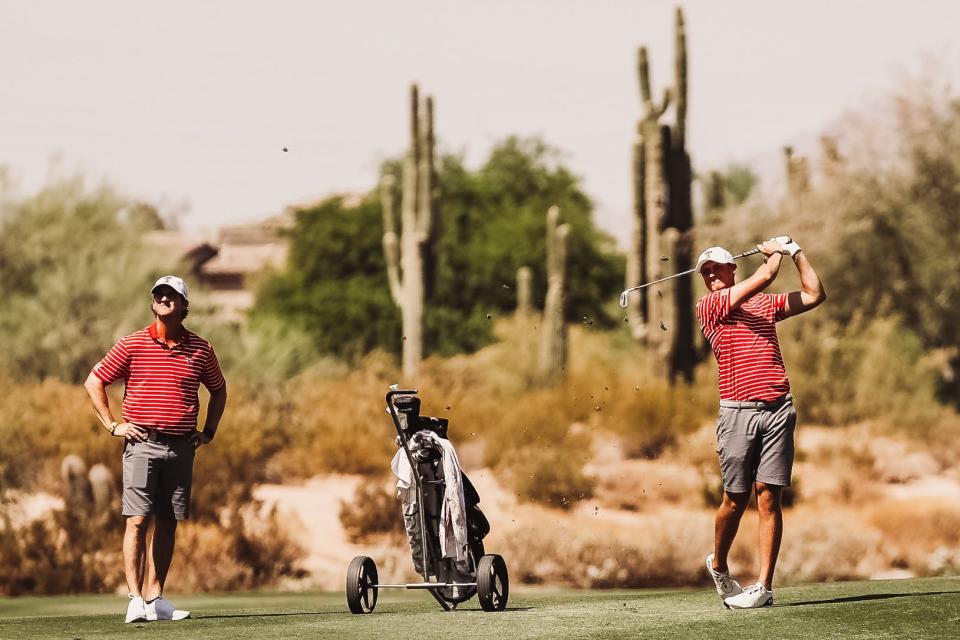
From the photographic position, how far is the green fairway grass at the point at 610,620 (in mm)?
8531

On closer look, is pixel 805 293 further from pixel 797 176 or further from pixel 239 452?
pixel 797 176

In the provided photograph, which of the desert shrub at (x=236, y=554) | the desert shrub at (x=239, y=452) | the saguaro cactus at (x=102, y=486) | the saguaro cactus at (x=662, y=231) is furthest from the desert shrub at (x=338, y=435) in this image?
the desert shrub at (x=236, y=554)

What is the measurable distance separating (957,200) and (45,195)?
19.7 metres

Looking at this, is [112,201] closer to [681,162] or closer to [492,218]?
[681,162]

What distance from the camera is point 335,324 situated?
169 feet

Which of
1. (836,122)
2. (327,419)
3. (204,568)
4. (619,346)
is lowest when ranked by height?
(204,568)

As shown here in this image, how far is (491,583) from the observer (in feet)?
31.8

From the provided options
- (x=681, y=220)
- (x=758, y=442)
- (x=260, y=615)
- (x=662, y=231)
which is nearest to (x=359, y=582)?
(x=260, y=615)

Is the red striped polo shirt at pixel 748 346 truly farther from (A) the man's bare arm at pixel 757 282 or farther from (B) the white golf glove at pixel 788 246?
(B) the white golf glove at pixel 788 246

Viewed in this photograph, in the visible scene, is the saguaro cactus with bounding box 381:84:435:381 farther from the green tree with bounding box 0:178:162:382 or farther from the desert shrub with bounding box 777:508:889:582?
the desert shrub with bounding box 777:508:889:582

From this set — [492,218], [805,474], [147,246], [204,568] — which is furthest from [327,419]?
[492,218]

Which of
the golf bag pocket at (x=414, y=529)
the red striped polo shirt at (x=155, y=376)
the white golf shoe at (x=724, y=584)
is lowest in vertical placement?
the white golf shoe at (x=724, y=584)

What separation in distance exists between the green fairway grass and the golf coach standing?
36 cm

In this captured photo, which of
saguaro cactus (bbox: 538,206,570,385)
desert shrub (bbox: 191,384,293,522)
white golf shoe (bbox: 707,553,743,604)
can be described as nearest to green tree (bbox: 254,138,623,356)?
saguaro cactus (bbox: 538,206,570,385)
